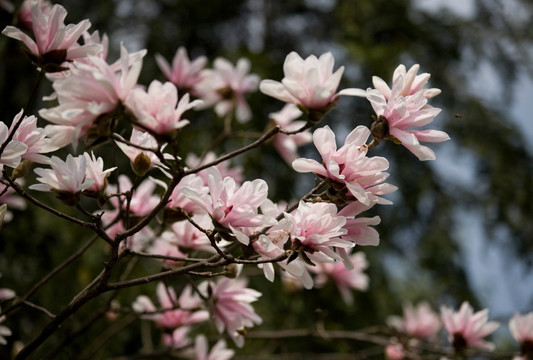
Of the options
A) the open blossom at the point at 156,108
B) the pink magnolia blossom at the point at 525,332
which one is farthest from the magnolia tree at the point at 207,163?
the pink magnolia blossom at the point at 525,332

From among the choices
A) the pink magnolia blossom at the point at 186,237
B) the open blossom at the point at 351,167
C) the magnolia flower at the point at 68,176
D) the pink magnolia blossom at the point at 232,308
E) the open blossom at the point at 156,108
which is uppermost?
the open blossom at the point at 156,108

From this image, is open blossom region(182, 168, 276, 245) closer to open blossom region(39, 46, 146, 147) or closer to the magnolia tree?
the magnolia tree

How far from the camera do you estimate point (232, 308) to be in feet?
2.25

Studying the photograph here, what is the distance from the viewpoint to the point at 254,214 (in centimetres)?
50

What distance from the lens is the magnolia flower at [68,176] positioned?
52 cm

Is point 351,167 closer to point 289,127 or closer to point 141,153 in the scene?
point 141,153

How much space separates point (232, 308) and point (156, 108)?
32 centimetres

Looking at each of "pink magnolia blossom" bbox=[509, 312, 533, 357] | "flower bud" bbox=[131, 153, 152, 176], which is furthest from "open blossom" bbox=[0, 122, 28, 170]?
"pink magnolia blossom" bbox=[509, 312, 533, 357]

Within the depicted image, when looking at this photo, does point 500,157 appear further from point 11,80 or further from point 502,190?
point 11,80

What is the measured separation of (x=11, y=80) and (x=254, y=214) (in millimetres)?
1281

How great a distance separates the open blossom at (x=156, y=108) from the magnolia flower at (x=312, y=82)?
0.12 metres

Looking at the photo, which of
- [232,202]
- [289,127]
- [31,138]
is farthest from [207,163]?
[289,127]

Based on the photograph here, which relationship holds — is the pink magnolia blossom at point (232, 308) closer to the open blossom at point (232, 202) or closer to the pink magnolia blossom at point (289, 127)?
the open blossom at point (232, 202)

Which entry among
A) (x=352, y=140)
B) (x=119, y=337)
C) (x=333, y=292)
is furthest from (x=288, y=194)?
(x=352, y=140)
